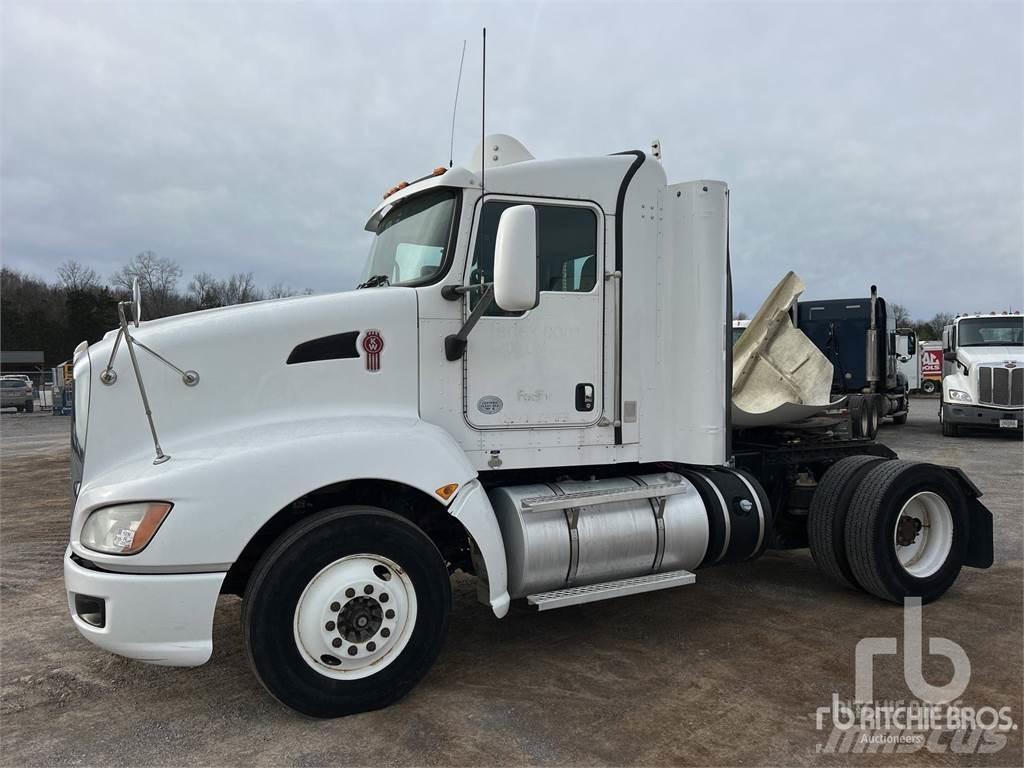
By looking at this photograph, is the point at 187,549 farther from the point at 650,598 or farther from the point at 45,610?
the point at 650,598

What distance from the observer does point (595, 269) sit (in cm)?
457

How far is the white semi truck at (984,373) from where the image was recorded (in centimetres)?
1592

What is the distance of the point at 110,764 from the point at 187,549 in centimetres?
99

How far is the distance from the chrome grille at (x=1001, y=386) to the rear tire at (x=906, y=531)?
1295 cm

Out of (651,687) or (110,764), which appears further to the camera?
(651,687)

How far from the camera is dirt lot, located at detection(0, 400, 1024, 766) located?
3.28 meters

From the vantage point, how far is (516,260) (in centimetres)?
362

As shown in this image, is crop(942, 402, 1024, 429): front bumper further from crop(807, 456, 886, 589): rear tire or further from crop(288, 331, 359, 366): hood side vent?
crop(288, 331, 359, 366): hood side vent

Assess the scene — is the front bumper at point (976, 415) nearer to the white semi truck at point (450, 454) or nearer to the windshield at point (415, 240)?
the white semi truck at point (450, 454)

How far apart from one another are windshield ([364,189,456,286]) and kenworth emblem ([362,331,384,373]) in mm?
472

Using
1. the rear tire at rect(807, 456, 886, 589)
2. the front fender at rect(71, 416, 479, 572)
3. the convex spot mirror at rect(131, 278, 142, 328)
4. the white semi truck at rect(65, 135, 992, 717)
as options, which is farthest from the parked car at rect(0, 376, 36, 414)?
the rear tire at rect(807, 456, 886, 589)

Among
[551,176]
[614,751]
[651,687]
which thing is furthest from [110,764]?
[551,176]

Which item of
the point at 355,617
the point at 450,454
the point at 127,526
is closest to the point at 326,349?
the point at 450,454

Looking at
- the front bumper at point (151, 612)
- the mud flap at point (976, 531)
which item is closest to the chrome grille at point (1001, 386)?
the mud flap at point (976, 531)
